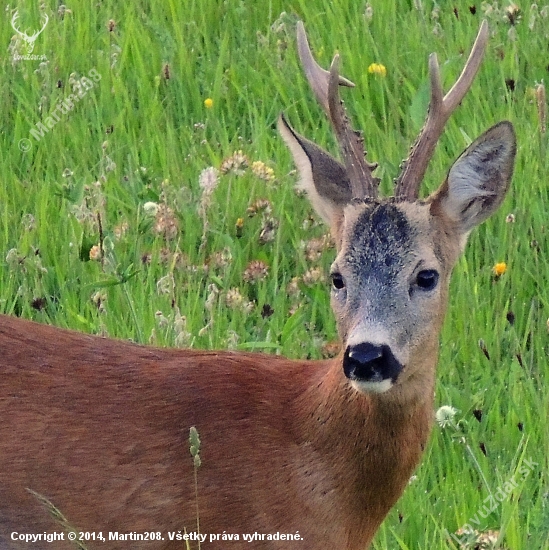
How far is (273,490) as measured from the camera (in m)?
4.26

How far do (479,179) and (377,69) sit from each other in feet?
8.54

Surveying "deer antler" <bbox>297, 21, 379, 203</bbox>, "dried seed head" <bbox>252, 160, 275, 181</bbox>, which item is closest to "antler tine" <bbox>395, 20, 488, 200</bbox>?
"deer antler" <bbox>297, 21, 379, 203</bbox>

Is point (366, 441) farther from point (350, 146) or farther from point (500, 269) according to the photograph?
point (500, 269)

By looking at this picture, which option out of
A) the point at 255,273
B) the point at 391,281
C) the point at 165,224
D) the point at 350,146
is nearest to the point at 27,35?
the point at 165,224

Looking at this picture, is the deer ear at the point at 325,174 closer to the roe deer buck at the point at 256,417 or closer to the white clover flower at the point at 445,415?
the roe deer buck at the point at 256,417

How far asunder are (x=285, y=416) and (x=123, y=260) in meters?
1.74

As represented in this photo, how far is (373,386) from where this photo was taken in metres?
3.97

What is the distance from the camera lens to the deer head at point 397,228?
4.11 m

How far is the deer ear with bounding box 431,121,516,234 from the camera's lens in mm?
4535

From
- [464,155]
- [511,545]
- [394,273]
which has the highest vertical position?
[464,155]

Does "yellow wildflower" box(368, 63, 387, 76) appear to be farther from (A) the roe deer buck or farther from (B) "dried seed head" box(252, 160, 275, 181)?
(A) the roe deer buck

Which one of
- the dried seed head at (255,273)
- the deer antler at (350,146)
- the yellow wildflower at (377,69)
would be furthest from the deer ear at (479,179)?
the yellow wildflower at (377,69)

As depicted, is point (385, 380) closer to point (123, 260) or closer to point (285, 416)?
point (285, 416)

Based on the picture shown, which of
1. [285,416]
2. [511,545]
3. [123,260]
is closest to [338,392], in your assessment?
[285,416]
